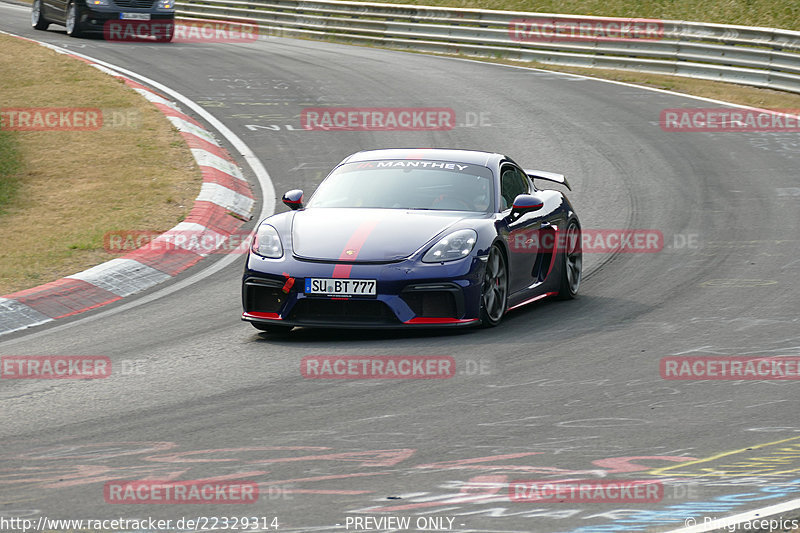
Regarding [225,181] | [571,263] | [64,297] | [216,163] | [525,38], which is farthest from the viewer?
[525,38]

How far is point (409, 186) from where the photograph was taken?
983 cm

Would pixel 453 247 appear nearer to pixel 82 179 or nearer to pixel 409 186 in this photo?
pixel 409 186

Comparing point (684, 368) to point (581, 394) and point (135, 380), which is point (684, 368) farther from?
point (135, 380)

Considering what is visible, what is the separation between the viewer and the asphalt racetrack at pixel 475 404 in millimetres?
5195

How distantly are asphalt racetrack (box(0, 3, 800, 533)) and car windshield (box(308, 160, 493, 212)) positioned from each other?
1.09m

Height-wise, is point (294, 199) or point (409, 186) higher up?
point (409, 186)

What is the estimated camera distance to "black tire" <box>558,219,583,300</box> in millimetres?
10422

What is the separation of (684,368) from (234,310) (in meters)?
3.75

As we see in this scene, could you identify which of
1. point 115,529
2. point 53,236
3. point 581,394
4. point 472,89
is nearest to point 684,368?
point 581,394

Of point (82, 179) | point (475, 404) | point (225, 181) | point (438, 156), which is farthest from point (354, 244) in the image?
point (82, 179)

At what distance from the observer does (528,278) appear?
9969 mm

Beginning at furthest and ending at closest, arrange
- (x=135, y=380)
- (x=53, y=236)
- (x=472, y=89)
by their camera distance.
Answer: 1. (x=472, y=89)
2. (x=53, y=236)
3. (x=135, y=380)

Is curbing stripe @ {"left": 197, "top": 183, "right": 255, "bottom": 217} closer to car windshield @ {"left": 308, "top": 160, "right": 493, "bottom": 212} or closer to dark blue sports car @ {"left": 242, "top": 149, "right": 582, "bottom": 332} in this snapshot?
dark blue sports car @ {"left": 242, "top": 149, "right": 582, "bottom": 332}

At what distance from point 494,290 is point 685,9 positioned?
69.2ft
